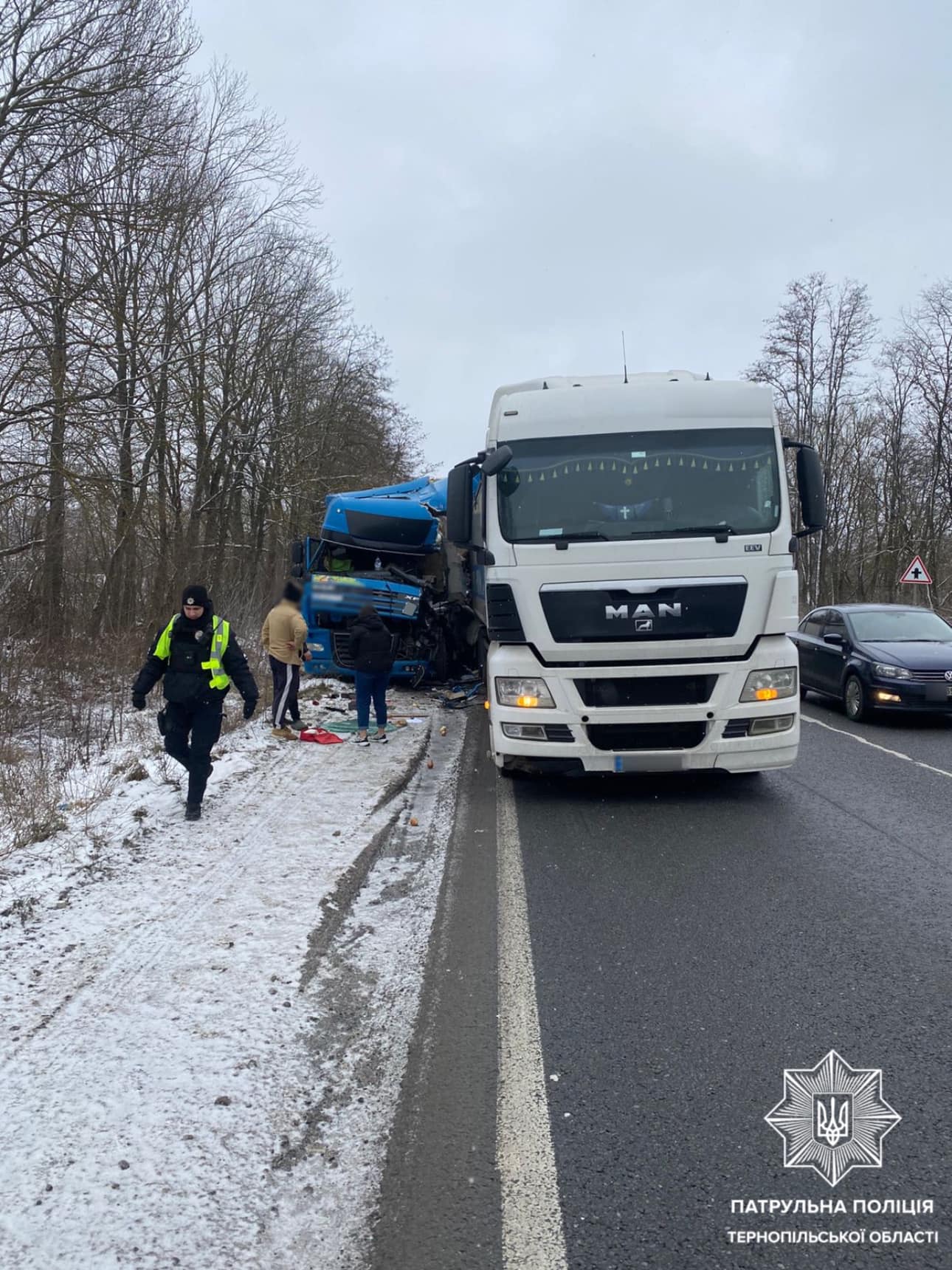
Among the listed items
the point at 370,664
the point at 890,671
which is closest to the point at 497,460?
the point at 370,664

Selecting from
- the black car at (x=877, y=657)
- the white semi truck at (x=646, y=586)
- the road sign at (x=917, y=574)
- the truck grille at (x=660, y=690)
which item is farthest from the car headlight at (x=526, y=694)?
the road sign at (x=917, y=574)

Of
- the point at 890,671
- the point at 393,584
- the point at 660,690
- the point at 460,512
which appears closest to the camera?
the point at 660,690

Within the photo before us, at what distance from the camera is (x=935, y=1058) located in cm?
326

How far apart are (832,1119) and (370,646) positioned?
24.3ft

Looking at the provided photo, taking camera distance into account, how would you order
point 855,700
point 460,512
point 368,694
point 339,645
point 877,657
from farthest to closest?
point 339,645 < point 855,700 < point 877,657 < point 368,694 < point 460,512

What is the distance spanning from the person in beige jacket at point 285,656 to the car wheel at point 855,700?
736 centimetres

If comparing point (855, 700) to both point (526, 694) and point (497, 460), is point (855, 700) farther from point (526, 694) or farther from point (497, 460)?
point (497, 460)

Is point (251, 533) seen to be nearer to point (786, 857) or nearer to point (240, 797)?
point (240, 797)

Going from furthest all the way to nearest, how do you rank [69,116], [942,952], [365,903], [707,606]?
1. [69,116]
2. [707,606]
3. [365,903]
4. [942,952]

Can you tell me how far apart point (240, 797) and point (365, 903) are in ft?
8.63

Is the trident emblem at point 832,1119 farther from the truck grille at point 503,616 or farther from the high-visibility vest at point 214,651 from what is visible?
the high-visibility vest at point 214,651

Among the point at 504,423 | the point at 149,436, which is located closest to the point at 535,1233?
the point at 504,423

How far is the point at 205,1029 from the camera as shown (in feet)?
11.5

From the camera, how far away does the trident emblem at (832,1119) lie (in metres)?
2.85
